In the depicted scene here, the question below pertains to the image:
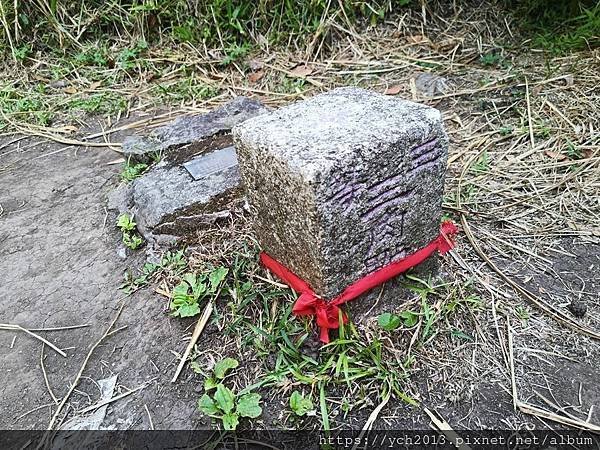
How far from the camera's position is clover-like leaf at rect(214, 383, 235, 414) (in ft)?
4.92

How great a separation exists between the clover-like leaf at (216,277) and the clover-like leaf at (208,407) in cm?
43

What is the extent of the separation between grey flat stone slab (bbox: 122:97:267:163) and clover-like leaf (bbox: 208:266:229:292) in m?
0.94

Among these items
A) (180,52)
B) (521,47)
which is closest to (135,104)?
(180,52)

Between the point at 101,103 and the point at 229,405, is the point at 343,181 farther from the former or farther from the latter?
the point at 101,103

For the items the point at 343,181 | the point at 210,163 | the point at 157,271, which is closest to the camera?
the point at 343,181

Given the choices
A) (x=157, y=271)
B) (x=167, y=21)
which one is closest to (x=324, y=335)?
(x=157, y=271)

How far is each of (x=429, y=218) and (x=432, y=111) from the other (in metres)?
0.33

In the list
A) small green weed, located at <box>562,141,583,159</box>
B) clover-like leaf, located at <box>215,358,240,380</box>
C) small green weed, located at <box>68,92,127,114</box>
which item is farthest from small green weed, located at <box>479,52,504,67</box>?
clover-like leaf, located at <box>215,358,240,380</box>

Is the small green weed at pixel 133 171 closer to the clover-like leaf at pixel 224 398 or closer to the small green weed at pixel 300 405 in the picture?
the clover-like leaf at pixel 224 398

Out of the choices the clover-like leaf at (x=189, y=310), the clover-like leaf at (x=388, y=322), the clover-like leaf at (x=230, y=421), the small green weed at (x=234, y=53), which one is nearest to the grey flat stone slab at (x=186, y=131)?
the small green weed at (x=234, y=53)

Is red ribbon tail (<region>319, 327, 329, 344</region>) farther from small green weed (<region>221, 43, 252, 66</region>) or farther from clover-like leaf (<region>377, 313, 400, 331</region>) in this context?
small green weed (<region>221, 43, 252, 66</region>)

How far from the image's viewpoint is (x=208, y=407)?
4.94 feet

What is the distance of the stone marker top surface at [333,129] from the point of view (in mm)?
1407

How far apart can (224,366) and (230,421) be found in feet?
0.60
